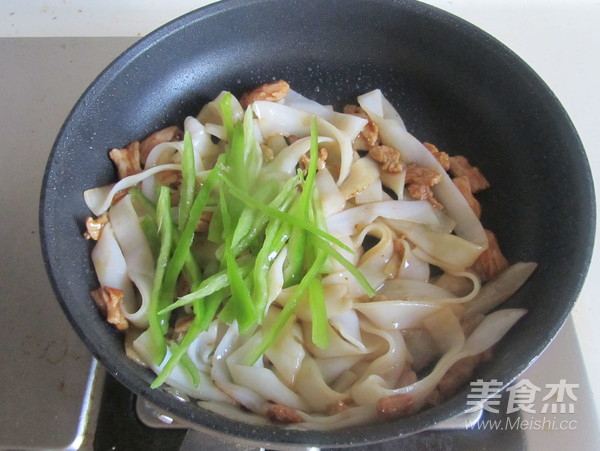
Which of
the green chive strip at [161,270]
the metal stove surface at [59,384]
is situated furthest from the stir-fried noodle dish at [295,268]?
the metal stove surface at [59,384]

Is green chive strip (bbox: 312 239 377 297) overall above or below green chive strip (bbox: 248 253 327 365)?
above

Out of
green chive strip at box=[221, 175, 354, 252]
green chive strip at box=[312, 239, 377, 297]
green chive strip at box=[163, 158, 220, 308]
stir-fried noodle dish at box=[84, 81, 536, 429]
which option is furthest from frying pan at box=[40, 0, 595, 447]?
green chive strip at box=[221, 175, 354, 252]

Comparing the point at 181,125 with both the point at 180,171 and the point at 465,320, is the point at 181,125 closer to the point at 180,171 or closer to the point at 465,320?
the point at 180,171

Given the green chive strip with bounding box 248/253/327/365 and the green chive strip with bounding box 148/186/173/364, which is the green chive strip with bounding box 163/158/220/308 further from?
the green chive strip with bounding box 248/253/327/365

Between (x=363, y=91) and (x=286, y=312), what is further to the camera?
(x=363, y=91)

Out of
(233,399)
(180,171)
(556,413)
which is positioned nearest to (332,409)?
(233,399)

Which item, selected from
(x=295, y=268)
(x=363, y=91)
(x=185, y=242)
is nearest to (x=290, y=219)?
(x=295, y=268)

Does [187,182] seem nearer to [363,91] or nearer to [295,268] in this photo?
[295,268]
